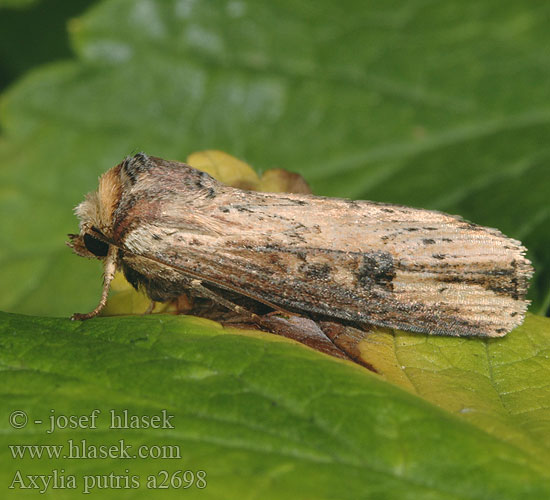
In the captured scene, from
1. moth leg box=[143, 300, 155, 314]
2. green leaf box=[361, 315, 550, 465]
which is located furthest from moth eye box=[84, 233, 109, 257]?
green leaf box=[361, 315, 550, 465]

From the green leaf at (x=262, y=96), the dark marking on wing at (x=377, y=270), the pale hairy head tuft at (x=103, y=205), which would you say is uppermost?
the green leaf at (x=262, y=96)

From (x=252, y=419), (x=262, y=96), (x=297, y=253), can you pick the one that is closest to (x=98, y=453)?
(x=252, y=419)

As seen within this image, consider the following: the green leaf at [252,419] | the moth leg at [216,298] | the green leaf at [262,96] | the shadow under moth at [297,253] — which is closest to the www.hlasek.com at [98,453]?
the green leaf at [252,419]

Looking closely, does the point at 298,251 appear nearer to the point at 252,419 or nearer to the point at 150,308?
the point at 150,308

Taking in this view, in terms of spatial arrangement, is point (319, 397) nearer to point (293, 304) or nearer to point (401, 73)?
point (293, 304)

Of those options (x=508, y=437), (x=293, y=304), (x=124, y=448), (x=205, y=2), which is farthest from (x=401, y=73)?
(x=124, y=448)

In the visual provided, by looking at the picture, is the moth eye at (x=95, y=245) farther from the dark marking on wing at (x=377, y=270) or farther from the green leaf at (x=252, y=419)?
the dark marking on wing at (x=377, y=270)

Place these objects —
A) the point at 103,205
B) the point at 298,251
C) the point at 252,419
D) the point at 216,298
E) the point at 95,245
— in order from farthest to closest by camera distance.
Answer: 1. the point at 95,245
2. the point at 103,205
3. the point at 298,251
4. the point at 216,298
5. the point at 252,419
